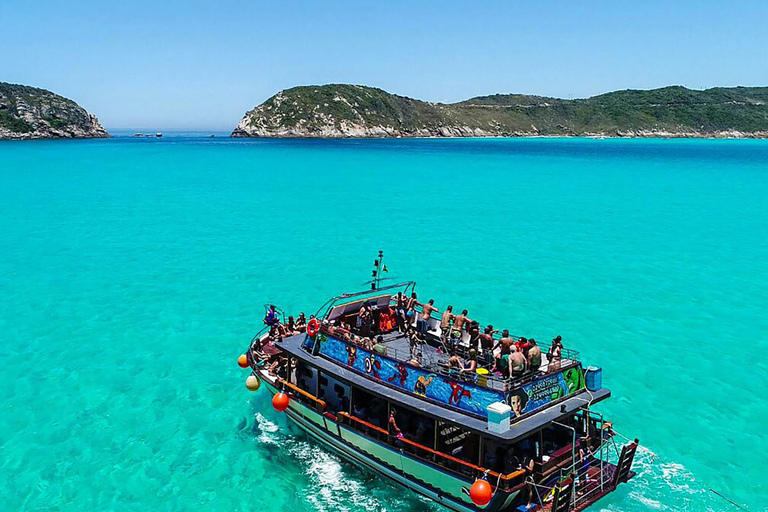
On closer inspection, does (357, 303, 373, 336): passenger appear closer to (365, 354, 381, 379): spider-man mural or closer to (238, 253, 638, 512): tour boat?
(238, 253, 638, 512): tour boat

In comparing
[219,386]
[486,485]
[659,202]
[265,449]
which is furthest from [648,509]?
[659,202]

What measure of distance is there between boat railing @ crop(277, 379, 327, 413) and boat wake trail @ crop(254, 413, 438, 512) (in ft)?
4.91

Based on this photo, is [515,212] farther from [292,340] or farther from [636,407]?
[292,340]

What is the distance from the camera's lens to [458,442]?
14477 millimetres

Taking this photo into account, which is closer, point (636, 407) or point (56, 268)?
point (636, 407)

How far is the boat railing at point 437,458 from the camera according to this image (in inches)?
502

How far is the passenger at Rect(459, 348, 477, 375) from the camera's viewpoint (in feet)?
47.0

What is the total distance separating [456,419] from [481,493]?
66.2 inches

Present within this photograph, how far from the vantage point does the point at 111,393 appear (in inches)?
829

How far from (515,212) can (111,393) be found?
4932 centimetres

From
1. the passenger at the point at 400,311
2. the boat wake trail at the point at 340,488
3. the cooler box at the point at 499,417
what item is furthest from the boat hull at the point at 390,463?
the passenger at the point at 400,311

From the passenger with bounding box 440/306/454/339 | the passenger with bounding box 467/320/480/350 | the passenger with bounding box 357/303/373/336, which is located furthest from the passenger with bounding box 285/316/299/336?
the passenger with bounding box 467/320/480/350

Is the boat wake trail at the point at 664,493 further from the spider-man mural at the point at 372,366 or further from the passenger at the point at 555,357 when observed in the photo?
the spider-man mural at the point at 372,366

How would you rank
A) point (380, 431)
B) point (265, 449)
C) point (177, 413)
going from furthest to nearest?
point (177, 413) < point (265, 449) < point (380, 431)
